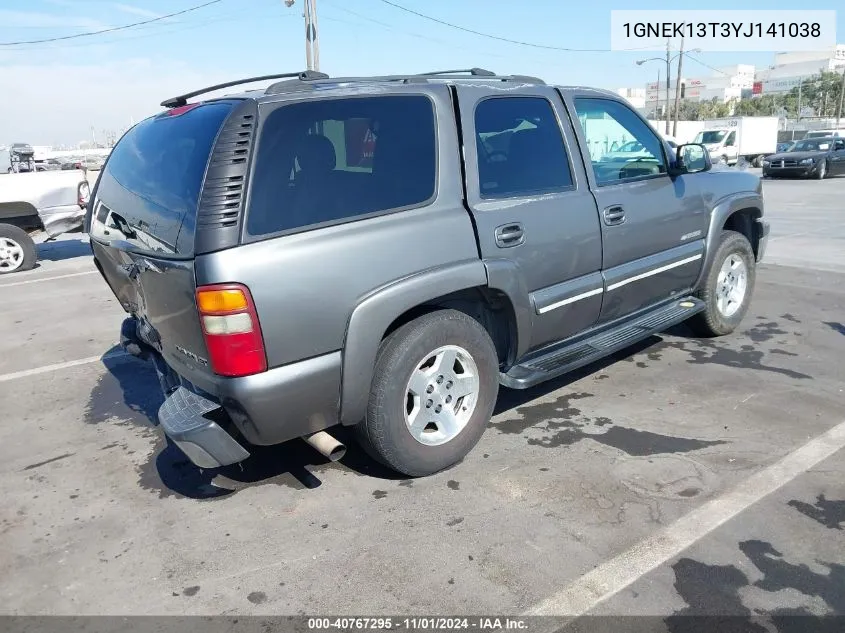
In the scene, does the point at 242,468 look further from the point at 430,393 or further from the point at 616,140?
the point at 616,140

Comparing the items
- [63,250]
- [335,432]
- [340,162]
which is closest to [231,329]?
[340,162]

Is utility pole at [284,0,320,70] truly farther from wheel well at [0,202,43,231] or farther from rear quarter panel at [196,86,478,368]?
rear quarter panel at [196,86,478,368]

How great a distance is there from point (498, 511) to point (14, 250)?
9.33 m

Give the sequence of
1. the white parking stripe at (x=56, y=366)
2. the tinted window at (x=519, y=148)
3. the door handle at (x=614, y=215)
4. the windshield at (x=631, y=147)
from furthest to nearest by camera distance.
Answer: the white parking stripe at (x=56, y=366) → the windshield at (x=631, y=147) → the door handle at (x=614, y=215) → the tinted window at (x=519, y=148)

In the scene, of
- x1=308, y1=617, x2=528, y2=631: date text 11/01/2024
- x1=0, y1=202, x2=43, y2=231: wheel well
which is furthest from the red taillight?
x1=0, y1=202, x2=43, y2=231: wheel well

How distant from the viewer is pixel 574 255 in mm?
3768

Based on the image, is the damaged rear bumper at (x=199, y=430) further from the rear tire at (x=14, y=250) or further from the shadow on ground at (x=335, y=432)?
the rear tire at (x=14, y=250)

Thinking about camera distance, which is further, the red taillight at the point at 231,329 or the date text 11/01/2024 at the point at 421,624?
the red taillight at the point at 231,329

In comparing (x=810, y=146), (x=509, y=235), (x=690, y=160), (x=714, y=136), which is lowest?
(x=509, y=235)

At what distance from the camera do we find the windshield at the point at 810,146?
22836 millimetres

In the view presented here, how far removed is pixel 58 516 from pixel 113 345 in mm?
2946

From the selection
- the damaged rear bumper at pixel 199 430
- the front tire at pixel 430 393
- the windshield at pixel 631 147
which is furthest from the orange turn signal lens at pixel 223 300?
the windshield at pixel 631 147

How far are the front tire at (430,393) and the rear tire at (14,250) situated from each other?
867cm

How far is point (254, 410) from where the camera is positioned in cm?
269
